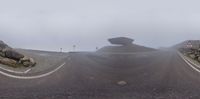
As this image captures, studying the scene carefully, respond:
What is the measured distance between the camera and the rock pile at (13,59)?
1950cm

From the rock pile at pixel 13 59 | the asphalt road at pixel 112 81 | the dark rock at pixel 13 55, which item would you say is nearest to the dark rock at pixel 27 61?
the rock pile at pixel 13 59

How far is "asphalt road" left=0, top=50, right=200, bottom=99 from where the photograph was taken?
15172 millimetres

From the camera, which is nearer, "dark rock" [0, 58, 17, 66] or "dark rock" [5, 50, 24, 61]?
"dark rock" [0, 58, 17, 66]

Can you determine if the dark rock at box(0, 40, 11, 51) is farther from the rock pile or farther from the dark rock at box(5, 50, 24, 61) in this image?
the dark rock at box(5, 50, 24, 61)

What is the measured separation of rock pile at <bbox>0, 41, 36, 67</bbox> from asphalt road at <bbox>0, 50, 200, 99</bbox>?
2240mm

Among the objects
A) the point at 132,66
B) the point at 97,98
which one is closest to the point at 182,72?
the point at 132,66

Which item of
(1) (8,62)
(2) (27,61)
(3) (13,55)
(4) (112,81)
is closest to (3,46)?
(3) (13,55)

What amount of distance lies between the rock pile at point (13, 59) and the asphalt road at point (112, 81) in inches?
88.2

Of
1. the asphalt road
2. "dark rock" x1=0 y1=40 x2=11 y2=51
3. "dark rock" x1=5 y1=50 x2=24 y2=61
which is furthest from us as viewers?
"dark rock" x1=0 y1=40 x2=11 y2=51

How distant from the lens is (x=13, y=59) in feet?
65.4

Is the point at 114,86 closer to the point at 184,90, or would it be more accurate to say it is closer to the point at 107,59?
the point at 184,90

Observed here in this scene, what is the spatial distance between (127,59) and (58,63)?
456 cm

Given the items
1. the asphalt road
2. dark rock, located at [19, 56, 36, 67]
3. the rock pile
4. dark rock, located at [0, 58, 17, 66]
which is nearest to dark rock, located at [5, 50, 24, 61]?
the rock pile

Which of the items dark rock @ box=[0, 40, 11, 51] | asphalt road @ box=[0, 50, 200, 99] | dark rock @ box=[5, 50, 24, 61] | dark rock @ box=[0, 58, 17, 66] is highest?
dark rock @ box=[0, 40, 11, 51]
